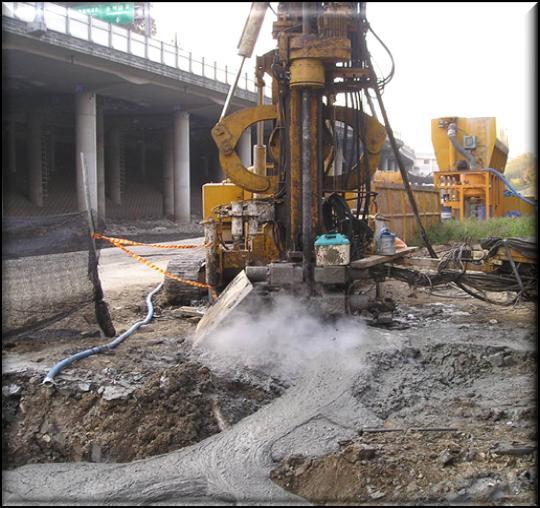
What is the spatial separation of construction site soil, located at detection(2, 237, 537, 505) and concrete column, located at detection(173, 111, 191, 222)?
92.1 ft

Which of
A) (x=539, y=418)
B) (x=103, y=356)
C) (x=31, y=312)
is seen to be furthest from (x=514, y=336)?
(x=31, y=312)

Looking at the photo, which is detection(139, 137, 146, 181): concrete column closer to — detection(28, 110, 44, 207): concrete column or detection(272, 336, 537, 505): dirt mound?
detection(28, 110, 44, 207): concrete column

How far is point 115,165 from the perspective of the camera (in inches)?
1476

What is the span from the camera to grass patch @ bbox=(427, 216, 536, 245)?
1245 centimetres

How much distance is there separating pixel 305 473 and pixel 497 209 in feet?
47.2

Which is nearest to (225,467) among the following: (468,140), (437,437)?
(437,437)

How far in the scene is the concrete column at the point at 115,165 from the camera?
37.2 meters

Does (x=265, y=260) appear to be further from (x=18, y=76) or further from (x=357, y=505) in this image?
(x=18, y=76)

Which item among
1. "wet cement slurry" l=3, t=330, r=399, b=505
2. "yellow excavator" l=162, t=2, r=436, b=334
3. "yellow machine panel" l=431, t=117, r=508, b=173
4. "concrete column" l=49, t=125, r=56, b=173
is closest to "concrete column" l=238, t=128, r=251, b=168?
"yellow excavator" l=162, t=2, r=436, b=334

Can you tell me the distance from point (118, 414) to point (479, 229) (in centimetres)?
1133

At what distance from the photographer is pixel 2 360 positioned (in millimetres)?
5133

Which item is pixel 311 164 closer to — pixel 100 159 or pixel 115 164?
pixel 100 159

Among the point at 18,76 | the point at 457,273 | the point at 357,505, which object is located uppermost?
the point at 18,76

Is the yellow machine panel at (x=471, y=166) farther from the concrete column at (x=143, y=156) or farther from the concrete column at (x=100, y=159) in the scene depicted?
the concrete column at (x=143, y=156)
